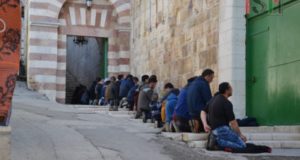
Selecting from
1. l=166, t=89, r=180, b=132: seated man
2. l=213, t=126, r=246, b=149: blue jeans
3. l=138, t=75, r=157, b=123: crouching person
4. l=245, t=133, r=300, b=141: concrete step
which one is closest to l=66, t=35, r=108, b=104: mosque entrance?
l=138, t=75, r=157, b=123: crouching person

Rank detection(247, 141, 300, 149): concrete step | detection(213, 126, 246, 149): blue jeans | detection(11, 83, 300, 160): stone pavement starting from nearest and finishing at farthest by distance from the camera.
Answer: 1. detection(11, 83, 300, 160): stone pavement
2. detection(213, 126, 246, 149): blue jeans
3. detection(247, 141, 300, 149): concrete step

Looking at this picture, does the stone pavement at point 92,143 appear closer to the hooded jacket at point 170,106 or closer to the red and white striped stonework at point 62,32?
the hooded jacket at point 170,106

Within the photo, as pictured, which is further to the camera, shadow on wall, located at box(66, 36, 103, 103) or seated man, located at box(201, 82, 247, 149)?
shadow on wall, located at box(66, 36, 103, 103)

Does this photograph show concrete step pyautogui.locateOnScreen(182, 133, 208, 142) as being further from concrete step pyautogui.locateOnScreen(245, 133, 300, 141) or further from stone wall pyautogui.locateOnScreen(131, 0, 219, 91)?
stone wall pyautogui.locateOnScreen(131, 0, 219, 91)

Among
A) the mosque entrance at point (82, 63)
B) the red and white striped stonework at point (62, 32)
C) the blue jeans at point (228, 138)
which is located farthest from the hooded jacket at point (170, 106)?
the mosque entrance at point (82, 63)

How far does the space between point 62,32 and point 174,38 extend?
18.2 feet

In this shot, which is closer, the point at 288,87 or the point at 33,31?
the point at 288,87

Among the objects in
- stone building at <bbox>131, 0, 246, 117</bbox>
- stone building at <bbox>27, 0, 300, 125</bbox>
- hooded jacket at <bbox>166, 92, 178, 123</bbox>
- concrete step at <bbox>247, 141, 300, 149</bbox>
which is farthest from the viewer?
stone building at <bbox>131, 0, 246, 117</bbox>

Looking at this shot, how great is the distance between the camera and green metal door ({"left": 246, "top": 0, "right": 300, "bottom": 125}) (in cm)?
877

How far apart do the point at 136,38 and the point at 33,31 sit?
333 centimetres

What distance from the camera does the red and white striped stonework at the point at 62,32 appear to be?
1752 centimetres

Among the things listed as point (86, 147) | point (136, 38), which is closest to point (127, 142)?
point (86, 147)

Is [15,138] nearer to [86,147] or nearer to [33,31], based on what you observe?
[86,147]

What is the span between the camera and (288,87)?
352 inches
